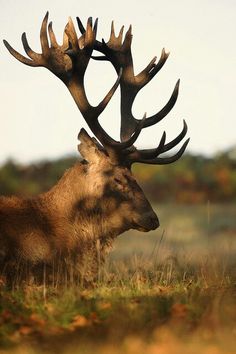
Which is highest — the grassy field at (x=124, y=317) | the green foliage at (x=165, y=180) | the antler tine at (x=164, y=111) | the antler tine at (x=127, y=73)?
the green foliage at (x=165, y=180)

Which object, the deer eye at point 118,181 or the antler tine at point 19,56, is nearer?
the deer eye at point 118,181

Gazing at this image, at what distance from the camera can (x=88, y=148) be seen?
9.52m

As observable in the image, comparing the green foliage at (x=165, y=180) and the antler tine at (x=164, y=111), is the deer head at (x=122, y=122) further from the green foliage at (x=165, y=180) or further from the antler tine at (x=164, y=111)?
the green foliage at (x=165, y=180)

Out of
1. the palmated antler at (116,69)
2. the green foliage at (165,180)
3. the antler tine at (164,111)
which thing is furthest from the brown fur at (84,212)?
the green foliage at (165,180)

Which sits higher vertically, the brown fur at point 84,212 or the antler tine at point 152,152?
the antler tine at point 152,152

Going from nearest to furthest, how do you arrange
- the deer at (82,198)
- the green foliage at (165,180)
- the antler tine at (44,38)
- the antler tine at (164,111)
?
the deer at (82,198)
the antler tine at (164,111)
the antler tine at (44,38)
the green foliage at (165,180)

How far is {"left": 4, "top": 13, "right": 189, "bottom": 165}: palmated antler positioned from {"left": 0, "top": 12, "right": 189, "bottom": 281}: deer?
0.01m

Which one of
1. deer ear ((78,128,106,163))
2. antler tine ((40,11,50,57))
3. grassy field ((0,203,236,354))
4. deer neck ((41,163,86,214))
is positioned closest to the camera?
grassy field ((0,203,236,354))

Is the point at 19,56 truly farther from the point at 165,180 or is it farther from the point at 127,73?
the point at 165,180

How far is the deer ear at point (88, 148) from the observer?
950cm

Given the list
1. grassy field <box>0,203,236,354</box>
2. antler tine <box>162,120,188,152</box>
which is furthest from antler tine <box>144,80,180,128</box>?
grassy field <box>0,203,236,354</box>

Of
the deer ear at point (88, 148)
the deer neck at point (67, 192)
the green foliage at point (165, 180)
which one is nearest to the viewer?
the deer neck at point (67, 192)

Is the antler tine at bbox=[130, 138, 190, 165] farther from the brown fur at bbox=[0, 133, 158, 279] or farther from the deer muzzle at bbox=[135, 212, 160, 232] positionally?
the deer muzzle at bbox=[135, 212, 160, 232]

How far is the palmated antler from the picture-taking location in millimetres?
9719
